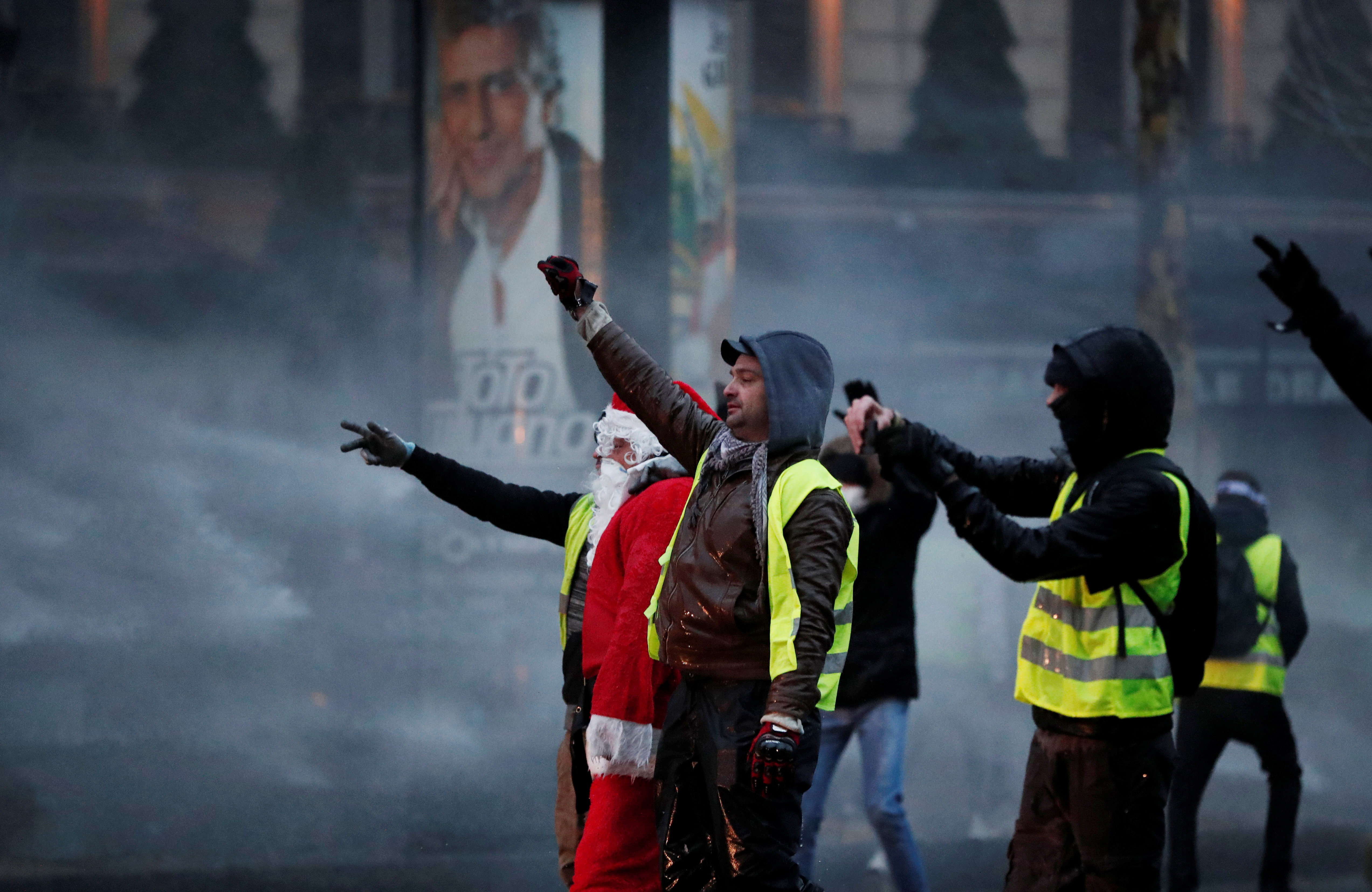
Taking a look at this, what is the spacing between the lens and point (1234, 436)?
15.2 meters

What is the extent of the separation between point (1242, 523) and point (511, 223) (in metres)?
4.43

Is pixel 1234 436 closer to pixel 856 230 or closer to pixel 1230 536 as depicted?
pixel 856 230

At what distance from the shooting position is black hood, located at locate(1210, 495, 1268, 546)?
493 centimetres

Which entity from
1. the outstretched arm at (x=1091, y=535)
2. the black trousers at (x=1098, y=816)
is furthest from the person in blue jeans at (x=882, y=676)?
the outstretched arm at (x=1091, y=535)

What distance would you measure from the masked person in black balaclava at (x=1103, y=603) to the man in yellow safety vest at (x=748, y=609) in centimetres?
33

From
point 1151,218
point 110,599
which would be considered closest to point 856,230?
point 1151,218

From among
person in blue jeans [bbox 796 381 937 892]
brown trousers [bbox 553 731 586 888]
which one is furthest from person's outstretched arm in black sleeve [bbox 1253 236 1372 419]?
brown trousers [bbox 553 731 586 888]

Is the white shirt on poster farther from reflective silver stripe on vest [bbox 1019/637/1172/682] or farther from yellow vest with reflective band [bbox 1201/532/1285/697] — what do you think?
reflective silver stripe on vest [bbox 1019/637/1172/682]

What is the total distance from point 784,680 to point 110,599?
6407mm

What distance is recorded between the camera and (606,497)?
11.4 feet

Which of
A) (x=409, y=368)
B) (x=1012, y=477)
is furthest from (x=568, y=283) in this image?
(x=409, y=368)

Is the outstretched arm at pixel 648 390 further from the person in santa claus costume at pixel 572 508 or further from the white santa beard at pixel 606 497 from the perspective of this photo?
the white santa beard at pixel 606 497

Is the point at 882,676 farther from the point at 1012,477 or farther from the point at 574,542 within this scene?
the point at 574,542

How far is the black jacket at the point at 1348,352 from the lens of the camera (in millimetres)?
2562
